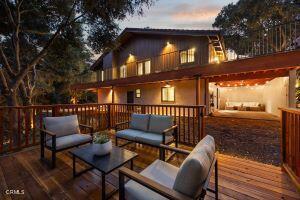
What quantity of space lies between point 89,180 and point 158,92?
9.47m

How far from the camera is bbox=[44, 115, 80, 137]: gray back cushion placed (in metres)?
3.45

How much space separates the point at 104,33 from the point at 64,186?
5707 mm

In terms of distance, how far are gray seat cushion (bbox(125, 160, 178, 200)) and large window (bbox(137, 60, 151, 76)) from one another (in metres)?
10.8

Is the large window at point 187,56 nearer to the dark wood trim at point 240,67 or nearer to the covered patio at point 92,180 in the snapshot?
the dark wood trim at point 240,67

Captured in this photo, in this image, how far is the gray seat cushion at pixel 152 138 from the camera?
3349 millimetres

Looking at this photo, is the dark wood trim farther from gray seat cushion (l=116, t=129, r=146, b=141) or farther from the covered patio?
gray seat cushion (l=116, t=129, r=146, b=141)

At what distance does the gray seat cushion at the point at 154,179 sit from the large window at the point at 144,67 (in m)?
10.8

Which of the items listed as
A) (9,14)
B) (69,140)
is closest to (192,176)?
(69,140)

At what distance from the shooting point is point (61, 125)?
3566mm

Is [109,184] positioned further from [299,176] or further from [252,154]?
[252,154]

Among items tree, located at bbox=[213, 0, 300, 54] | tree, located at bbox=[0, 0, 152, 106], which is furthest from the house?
tree, located at bbox=[213, 0, 300, 54]

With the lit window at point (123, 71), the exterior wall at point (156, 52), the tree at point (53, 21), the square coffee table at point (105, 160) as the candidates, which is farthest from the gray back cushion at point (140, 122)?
the lit window at point (123, 71)

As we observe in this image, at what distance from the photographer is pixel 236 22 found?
14555mm

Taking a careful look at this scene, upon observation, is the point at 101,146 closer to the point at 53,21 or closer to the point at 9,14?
the point at 9,14
